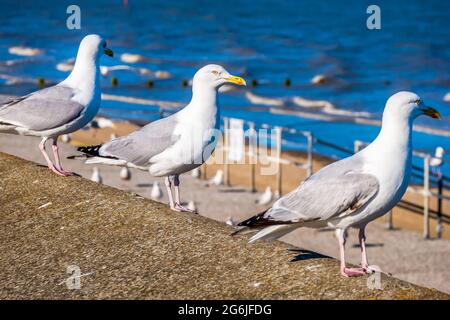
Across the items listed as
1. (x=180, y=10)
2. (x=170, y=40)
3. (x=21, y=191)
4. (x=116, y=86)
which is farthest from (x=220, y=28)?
(x=21, y=191)

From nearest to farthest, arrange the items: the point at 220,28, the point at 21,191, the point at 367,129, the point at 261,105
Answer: the point at 21,191
the point at 367,129
the point at 261,105
the point at 220,28

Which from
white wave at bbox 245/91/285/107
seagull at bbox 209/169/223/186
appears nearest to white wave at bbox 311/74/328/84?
white wave at bbox 245/91/285/107

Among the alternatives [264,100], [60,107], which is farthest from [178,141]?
[264,100]

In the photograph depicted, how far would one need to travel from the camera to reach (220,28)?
6581 cm

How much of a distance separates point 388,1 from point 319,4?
5.81 m

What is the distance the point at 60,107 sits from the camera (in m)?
8.59

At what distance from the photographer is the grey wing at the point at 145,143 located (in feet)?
25.7

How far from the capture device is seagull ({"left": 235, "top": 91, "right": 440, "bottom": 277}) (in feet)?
20.0

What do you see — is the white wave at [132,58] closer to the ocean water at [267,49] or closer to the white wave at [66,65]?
the ocean water at [267,49]

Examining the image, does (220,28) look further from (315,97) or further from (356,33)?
(315,97)

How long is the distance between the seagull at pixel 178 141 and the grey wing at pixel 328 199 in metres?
1.47

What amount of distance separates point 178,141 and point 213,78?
64 cm

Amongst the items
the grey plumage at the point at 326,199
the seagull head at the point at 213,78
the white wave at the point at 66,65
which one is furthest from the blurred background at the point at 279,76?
the grey plumage at the point at 326,199

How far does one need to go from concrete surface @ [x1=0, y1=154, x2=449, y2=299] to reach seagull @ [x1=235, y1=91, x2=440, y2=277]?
→ 23 cm
